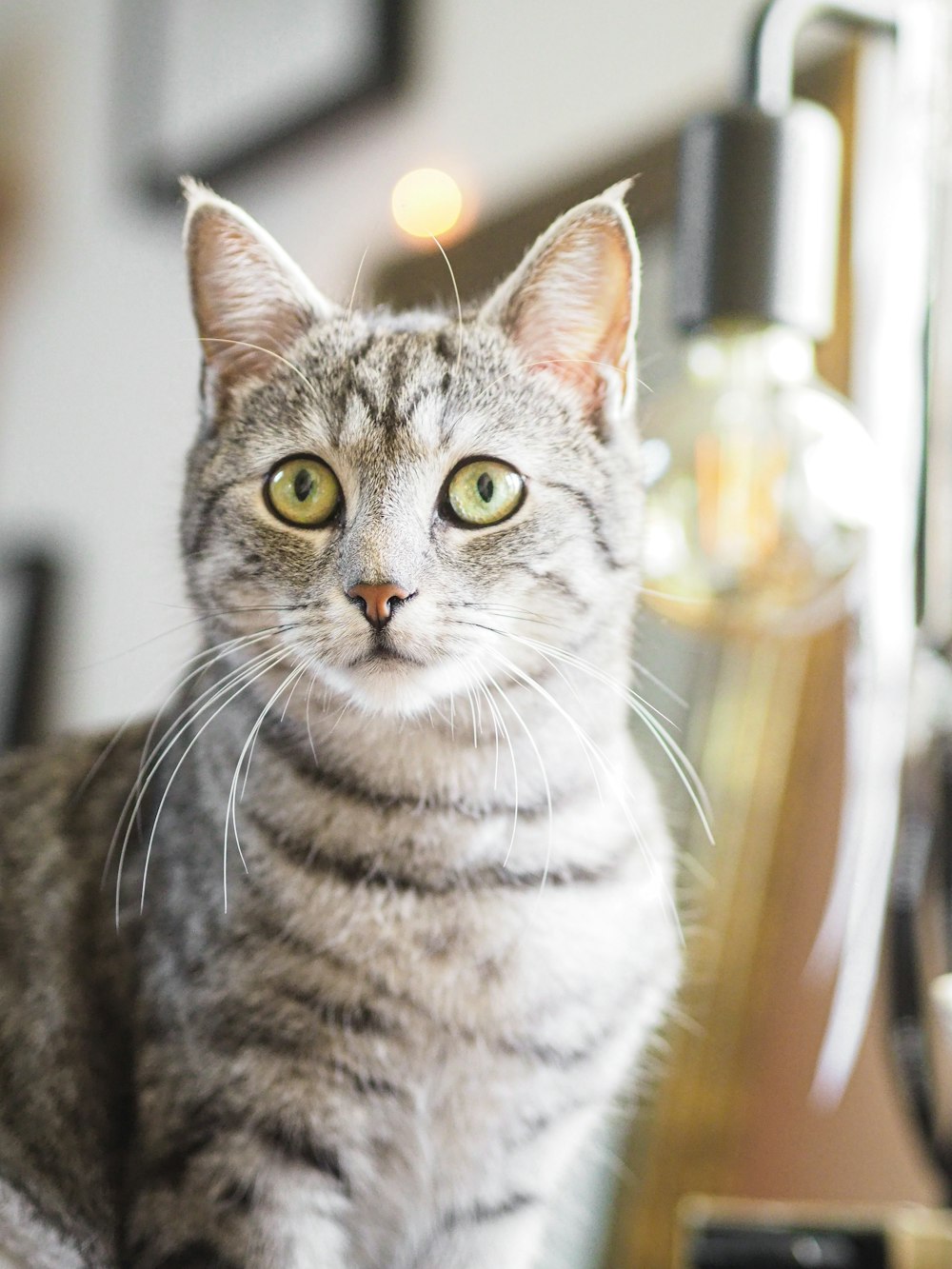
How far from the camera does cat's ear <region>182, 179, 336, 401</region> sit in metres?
0.46

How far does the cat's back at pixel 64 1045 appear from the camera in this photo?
1.69ft

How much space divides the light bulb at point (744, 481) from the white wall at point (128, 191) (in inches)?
15.5

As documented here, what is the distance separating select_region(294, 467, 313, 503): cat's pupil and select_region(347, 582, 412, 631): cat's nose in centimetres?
6

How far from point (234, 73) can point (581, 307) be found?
0.90m

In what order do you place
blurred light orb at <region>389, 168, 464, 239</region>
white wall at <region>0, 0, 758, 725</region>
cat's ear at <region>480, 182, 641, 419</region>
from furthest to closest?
white wall at <region>0, 0, 758, 725</region> → blurred light orb at <region>389, 168, 464, 239</region> → cat's ear at <region>480, 182, 641, 419</region>

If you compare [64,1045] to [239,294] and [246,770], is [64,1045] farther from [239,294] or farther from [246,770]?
[239,294]

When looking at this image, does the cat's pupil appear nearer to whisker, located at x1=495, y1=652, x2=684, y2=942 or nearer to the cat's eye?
the cat's eye

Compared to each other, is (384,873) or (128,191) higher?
(128,191)

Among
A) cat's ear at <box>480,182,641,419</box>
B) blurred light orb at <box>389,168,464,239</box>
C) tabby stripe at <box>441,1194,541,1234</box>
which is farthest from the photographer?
blurred light orb at <box>389,168,464,239</box>

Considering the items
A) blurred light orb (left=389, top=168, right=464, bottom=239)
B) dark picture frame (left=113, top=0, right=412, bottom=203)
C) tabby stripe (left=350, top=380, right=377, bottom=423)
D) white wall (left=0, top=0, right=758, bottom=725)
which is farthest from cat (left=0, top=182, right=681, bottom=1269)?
dark picture frame (left=113, top=0, right=412, bottom=203)

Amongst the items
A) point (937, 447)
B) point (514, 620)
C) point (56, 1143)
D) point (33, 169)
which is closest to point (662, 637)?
point (937, 447)

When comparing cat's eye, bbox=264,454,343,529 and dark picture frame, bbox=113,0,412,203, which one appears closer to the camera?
cat's eye, bbox=264,454,343,529

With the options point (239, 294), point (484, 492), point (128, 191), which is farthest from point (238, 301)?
point (128, 191)

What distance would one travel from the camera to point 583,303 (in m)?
0.46
